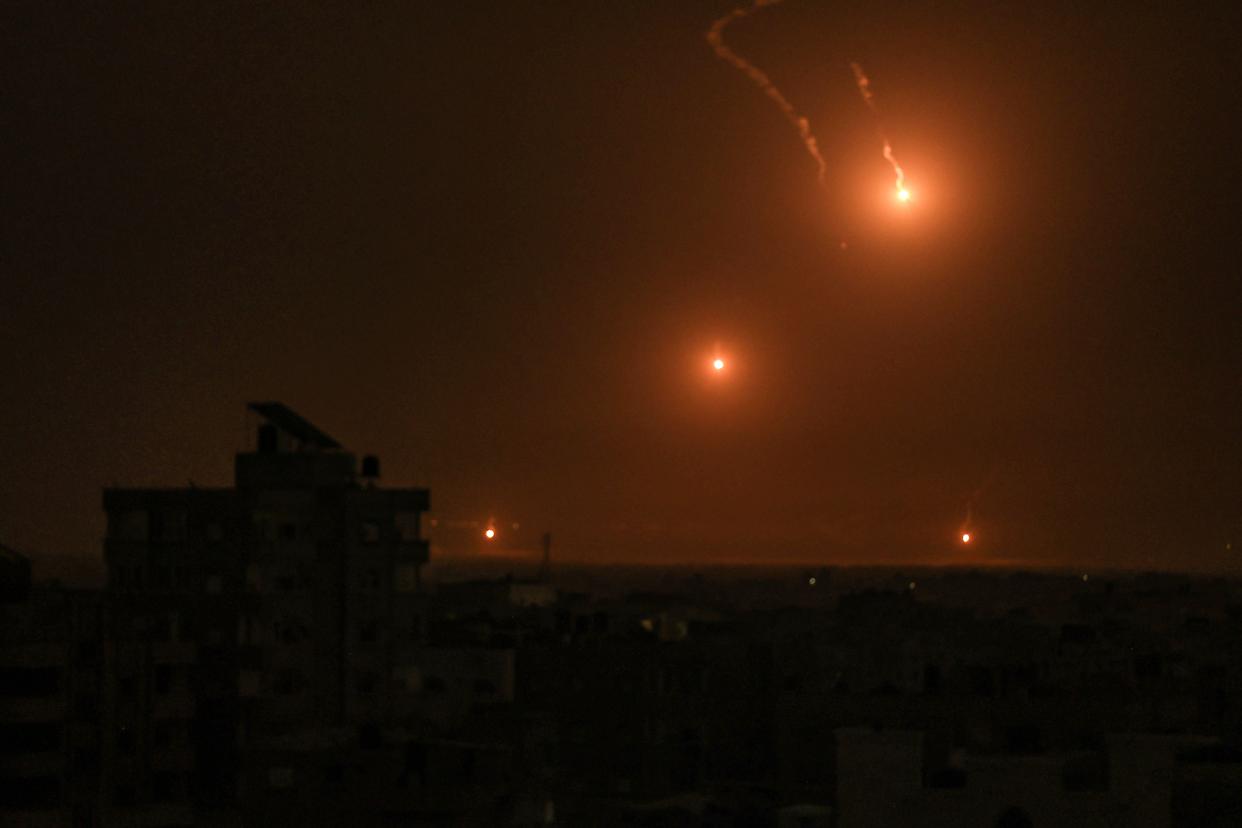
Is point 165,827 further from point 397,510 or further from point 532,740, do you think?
point 397,510

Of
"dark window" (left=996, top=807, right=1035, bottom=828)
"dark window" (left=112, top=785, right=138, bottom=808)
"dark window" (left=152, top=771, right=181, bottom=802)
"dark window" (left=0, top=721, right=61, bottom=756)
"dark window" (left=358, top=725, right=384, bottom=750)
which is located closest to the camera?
"dark window" (left=996, top=807, right=1035, bottom=828)

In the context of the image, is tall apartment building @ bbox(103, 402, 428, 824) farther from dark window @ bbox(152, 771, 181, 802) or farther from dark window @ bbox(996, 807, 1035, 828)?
dark window @ bbox(996, 807, 1035, 828)

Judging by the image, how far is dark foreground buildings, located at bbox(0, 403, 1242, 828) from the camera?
141 ft

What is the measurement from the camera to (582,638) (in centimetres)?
7044

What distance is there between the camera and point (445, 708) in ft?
209

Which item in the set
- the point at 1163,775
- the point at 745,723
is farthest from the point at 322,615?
the point at 1163,775

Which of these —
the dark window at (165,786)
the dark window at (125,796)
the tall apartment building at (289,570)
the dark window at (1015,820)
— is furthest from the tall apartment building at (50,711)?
the dark window at (1015,820)

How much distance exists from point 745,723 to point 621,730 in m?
5.15

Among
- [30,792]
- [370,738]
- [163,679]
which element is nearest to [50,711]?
[30,792]

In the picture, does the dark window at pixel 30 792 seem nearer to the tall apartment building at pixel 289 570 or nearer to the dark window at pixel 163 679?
the dark window at pixel 163 679

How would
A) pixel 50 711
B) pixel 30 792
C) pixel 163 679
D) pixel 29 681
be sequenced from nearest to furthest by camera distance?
1. pixel 30 792
2. pixel 50 711
3. pixel 29 681
4. pixel 163 679

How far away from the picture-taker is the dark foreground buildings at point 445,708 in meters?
42.9

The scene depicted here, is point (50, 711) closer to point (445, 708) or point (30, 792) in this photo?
point (30, 792)

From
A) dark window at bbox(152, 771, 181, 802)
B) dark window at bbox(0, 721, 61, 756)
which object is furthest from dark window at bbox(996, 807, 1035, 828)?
dark window at bbox(0, 721, 61, 756)
